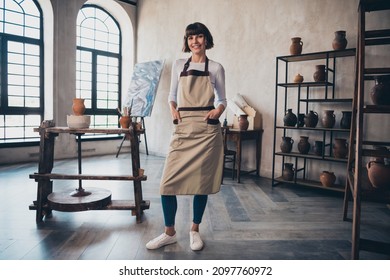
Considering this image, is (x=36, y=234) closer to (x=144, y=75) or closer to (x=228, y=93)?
(x=228, y=93)

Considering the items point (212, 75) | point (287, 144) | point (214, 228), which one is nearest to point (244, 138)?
point (287, 144)

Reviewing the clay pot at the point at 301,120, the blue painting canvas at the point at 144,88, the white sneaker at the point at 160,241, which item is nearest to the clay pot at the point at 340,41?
the clay pot at the point at 301,120

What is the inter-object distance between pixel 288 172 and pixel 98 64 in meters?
4.91

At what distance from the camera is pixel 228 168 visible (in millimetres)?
5078

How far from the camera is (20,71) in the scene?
5.66 m

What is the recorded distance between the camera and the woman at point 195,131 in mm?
2084

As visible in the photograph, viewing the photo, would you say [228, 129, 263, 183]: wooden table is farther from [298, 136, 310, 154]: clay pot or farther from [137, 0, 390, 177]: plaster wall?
[298, 136, 310, 154]: clay pot

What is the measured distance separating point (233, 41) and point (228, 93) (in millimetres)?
852

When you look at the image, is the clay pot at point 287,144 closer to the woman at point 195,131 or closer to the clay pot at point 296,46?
the clay pot at point 296,46

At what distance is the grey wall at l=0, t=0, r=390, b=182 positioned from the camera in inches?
159

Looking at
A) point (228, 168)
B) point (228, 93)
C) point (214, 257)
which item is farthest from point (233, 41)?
point (214, 257)

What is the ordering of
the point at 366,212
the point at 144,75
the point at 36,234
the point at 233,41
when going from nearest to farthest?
1. the point at 36,234
2. the point at 366,212
3. the point at 233,41
4. the point at 144,75

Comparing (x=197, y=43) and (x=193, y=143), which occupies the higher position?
(x=197, y=43)

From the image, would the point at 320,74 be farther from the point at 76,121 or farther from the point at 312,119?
the point at 76,121
